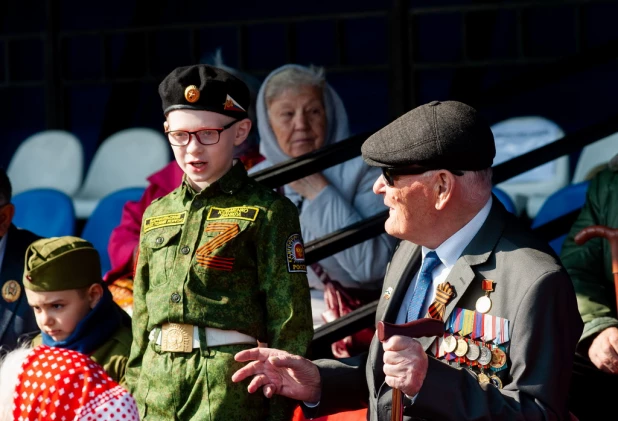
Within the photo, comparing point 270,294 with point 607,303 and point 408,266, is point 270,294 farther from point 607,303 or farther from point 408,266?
point 607,303

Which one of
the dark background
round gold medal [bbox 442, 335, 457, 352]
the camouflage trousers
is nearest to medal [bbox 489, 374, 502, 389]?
round gold medal [bbox 442, 335, 457, 352]

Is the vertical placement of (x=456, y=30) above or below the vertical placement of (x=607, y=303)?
above

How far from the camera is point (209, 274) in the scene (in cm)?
314

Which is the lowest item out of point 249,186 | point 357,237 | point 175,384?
point 175,384

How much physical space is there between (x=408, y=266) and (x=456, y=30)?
12.6ft

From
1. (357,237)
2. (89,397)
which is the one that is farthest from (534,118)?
(89,397)

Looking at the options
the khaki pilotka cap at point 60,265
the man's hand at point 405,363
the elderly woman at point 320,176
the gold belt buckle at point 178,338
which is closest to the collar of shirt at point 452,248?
the man's hand at point 405,363

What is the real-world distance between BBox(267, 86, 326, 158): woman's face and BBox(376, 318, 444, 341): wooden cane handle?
6.59 feet

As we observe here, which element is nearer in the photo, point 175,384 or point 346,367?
point 346,367

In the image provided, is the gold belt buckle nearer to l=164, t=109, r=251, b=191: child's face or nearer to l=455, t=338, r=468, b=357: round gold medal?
l=164, t=109, r=251, b=191: child's face

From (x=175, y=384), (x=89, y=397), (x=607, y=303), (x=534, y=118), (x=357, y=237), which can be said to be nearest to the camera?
(x=89, y=397)

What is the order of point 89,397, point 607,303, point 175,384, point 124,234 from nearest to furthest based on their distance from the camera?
point 89,397 → point 175,384 → point 607,303 → point 124,234

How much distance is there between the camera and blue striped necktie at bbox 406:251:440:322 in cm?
274

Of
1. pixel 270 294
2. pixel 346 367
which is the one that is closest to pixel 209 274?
pixel 270 294
